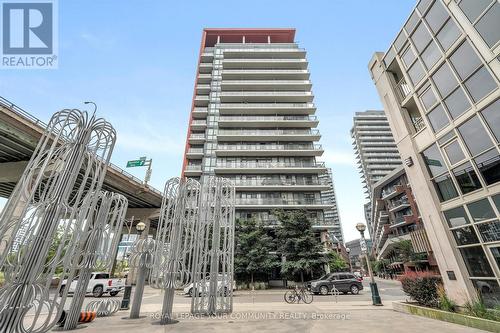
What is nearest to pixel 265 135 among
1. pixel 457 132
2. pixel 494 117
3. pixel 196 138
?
pixel 196 138

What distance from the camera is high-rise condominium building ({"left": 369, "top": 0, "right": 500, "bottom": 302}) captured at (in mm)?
8219

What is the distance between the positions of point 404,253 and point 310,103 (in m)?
30.7

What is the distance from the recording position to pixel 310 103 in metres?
45.4

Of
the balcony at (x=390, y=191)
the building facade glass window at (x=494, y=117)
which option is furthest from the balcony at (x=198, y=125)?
the building facade glass window at (x=494, y=117)

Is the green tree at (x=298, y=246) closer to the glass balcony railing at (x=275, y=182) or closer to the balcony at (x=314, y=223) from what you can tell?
the balcony at (x=314, y=223)

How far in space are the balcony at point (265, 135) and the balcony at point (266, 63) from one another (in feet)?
55.5

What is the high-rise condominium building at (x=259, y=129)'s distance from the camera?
3603 cm

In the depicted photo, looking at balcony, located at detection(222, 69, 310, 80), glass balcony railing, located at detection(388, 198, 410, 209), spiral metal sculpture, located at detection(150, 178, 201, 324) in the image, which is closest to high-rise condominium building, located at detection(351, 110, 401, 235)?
glass balcony railing, located at detection(388, 198, 410, 209)

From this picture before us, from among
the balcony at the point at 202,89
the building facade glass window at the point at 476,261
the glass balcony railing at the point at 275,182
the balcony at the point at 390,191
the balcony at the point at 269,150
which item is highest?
the balcony at the point at 202,89

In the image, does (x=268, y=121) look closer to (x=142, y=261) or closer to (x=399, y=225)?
(x=399, y=225)

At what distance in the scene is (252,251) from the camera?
26.2 m

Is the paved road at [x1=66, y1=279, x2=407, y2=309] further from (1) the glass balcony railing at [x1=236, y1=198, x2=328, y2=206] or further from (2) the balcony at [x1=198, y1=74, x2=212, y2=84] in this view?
(2) the balcony at [x1=198, y1=74, x2=212, y2=84]

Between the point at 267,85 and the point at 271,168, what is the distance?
61.9 feet

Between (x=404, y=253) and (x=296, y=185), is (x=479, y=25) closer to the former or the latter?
(x=296, y=185)
